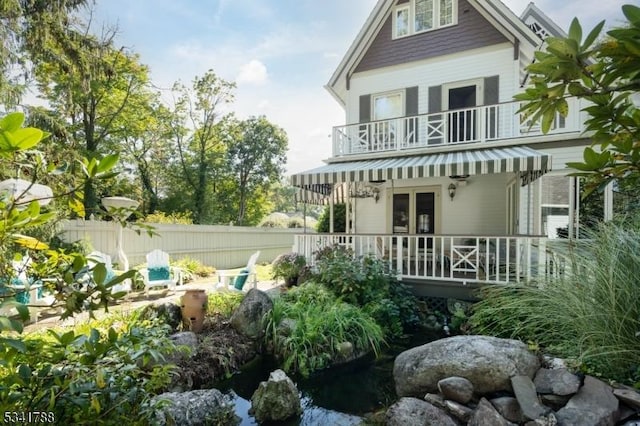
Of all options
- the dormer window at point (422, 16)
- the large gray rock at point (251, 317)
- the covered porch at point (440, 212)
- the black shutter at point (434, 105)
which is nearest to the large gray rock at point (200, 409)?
the large gray rock at point (251, 317)

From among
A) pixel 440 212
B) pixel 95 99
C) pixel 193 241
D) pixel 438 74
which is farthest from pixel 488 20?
pixel 95 99

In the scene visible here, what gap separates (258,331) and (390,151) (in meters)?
7.28

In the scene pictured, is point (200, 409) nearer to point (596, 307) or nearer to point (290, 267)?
point (596, 307)

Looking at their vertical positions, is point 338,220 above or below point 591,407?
above

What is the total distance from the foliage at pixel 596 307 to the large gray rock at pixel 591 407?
0.31 m

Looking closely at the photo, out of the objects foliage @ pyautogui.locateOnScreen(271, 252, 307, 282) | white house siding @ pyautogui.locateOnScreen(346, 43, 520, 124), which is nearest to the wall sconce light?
white house siding @ pyautogui.locateOnScreen(346, 43, 520, 124)

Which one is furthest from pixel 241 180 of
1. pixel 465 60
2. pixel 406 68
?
pixel 465 60

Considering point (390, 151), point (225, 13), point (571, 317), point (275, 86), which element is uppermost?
point (275, 86)

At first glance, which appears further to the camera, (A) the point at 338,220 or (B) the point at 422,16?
(A) the point at 338,220

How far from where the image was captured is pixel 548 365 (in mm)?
4402

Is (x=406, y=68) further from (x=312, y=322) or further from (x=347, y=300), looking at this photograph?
(x=312, y=322)

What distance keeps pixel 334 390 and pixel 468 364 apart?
210 centimetres

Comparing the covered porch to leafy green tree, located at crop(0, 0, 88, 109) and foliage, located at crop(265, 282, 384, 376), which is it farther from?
leafy green tree, located at crop(0, 0, 88, 109)

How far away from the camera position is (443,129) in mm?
10867
